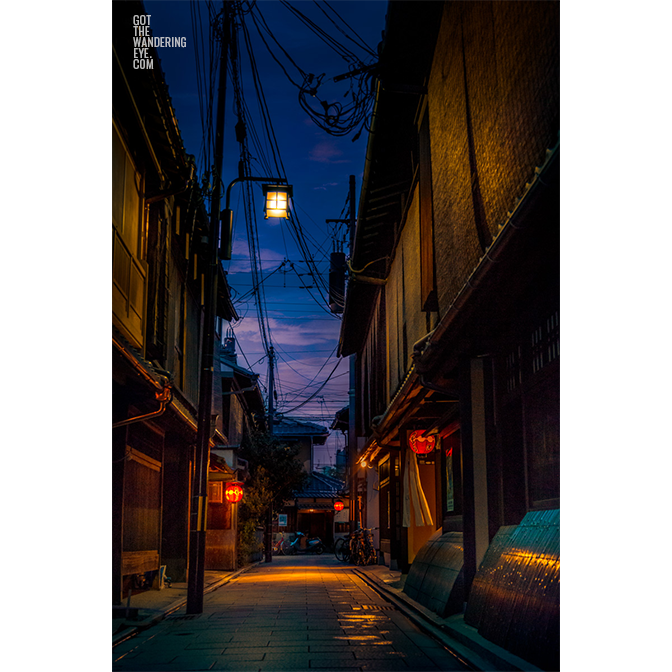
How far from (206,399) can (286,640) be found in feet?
18.1

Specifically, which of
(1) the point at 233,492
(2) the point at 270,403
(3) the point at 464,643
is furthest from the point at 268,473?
(3) the point at 464,643

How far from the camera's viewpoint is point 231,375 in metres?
36.1

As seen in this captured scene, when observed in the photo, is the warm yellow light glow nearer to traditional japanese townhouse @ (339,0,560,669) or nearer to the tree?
traditional japanese townhouse @ (339,0,560,669)

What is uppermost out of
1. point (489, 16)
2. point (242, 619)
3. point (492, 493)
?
point (489, 16)

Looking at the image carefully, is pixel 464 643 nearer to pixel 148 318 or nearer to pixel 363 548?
pixel 148 318

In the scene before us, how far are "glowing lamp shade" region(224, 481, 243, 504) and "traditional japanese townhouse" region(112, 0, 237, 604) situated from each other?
726cm

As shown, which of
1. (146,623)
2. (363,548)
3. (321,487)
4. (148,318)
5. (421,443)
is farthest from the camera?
(321,487)

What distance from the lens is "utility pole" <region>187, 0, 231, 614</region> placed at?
1351 centimetres

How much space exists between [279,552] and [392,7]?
50.1 m

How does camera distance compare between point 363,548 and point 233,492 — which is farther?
point 363,548

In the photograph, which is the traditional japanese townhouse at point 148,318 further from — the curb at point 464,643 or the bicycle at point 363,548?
the bicycle at point 363,548

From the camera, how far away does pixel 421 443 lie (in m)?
19.5

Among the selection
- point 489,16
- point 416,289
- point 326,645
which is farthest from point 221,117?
point 326,645

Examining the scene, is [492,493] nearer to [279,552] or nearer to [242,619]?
[242,619]
